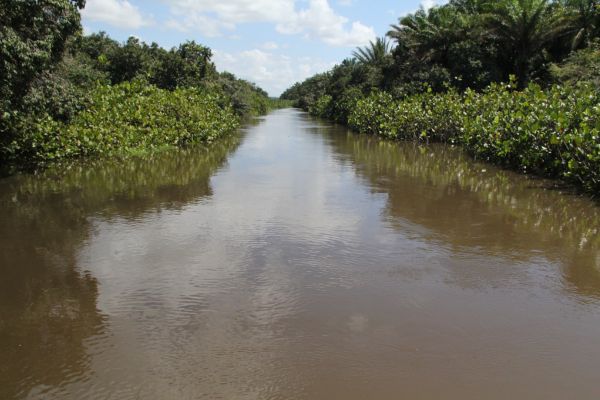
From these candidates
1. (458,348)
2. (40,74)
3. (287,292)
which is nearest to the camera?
(458,348)

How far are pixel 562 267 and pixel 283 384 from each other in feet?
13.3

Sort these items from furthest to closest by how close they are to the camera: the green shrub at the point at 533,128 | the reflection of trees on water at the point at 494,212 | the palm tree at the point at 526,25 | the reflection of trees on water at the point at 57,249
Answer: the palm tree at the point at 526,25 → the green shrub at the point at 533,128 → the reflection of trees on water at the point at 494,212 → the reflection of trees on water at the point at 57,249

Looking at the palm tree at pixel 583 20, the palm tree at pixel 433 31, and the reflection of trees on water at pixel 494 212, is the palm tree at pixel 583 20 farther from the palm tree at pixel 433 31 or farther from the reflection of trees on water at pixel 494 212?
the reflection of trees on water at pixel 494 212

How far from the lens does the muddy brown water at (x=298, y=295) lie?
3.75 m

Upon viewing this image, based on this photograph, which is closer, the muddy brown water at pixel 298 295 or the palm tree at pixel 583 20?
the muddy brown water at pixel 298 295

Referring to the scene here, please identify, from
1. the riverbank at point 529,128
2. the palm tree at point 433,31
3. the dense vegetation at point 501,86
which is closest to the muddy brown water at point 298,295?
the riverbank at point 529,128

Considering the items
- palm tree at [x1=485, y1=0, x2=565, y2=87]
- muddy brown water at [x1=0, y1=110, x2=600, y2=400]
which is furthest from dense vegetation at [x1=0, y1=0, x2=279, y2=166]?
palm tree at [x1=485, y1=0, x2=565, y2=87]

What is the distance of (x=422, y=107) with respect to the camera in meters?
24.3

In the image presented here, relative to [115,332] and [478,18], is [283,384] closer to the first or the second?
[115,332]

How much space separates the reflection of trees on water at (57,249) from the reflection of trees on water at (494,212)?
4.30 metres

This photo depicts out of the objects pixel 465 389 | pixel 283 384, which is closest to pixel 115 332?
pixel 283 384

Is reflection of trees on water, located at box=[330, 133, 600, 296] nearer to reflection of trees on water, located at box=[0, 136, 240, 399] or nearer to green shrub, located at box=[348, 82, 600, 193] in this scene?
green shrub, located at box=[348, 82, 600, 193]

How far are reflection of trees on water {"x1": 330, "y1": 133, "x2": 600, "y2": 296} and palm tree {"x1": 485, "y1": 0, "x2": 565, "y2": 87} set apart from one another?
38.3ft

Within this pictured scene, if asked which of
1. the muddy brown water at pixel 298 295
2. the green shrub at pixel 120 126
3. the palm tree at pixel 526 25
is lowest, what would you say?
the muddy brown water at pixel 298 295
